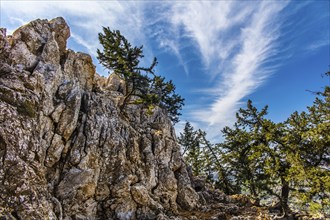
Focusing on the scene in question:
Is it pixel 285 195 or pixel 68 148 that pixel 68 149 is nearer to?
pixel 68 148

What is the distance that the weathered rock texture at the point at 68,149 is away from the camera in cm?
1358

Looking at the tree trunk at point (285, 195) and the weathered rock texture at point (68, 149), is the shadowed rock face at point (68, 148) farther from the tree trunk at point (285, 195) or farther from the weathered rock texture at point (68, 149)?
the tree trunk at point (285, 195)

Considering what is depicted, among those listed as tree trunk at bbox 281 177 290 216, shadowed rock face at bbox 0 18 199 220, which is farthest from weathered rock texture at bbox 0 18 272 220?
tree trunk at bbox 281 177 290 216

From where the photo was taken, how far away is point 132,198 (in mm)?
19984

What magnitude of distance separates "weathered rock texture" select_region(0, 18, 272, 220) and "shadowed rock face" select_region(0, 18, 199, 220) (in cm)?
7

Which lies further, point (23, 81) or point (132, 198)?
point (132, 198)

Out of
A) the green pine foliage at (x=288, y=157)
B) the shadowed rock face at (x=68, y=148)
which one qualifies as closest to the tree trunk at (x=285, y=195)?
the green pine foliage at (x=288, y=157)

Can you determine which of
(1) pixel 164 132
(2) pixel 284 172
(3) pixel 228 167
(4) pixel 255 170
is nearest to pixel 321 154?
(2) pixel 284 172

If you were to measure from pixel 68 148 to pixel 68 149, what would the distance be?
94 mm

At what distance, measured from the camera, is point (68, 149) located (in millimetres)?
19703

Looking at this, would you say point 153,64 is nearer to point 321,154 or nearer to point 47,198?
point 47,198

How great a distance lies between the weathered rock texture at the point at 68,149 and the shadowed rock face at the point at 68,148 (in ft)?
0.22

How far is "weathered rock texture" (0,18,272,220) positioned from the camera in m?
Result: 13.6

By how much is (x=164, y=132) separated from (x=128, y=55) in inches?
476
